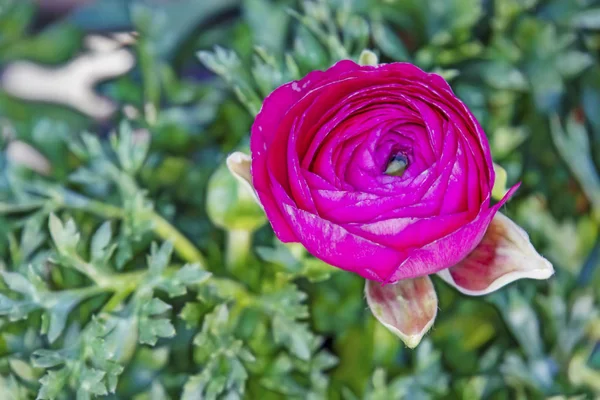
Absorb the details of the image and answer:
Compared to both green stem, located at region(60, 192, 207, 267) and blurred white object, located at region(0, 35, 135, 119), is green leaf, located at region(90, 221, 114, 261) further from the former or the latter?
blurred white object, located at region(0, 35, 135, 119)

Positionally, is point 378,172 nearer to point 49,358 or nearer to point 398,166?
point 398,166

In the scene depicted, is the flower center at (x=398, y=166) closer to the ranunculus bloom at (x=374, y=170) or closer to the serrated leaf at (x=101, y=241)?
the ranunculus bloom at (x=374, y=170)

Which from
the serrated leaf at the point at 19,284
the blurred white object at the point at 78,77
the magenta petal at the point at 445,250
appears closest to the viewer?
the magenta petal at the point at 445,250

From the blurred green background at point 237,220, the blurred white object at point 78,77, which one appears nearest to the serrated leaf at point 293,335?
the blurred green background at point 237,220

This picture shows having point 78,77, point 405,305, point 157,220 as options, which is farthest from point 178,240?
point 78,77

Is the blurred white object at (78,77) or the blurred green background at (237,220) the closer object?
the blurred green background at (237,220)

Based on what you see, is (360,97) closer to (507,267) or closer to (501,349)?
(507,267)

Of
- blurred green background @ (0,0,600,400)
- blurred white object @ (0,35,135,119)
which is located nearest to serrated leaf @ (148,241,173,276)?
blurred green background @ (0,0,600,400)
